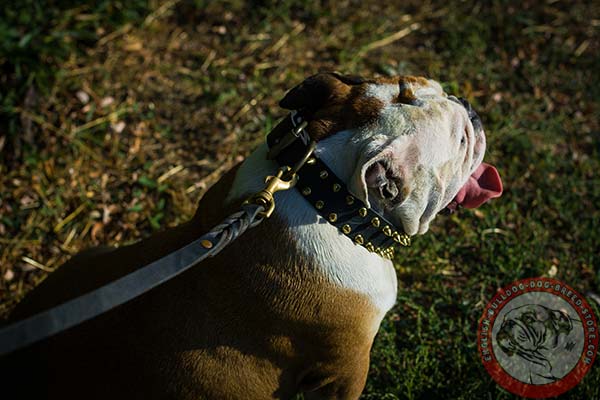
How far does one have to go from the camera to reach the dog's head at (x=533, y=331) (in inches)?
136

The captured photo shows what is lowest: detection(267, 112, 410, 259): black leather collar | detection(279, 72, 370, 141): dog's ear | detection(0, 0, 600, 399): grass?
detection(0, 0, 600, 399): grass

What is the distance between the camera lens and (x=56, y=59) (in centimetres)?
495

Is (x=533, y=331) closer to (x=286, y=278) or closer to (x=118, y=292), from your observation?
(x=286, y=278)

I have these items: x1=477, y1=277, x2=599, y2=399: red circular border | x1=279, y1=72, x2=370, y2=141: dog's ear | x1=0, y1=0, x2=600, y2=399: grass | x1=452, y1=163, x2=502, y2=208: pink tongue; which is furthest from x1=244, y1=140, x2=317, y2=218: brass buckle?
x1=477, y1=277, x2=599, y2=399: red circular border

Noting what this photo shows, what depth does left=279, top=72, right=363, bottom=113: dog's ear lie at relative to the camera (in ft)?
8.56

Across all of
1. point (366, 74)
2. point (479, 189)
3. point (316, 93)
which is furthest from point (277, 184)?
point (366, 74)

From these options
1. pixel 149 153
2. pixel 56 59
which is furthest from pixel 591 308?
pixel 56 59

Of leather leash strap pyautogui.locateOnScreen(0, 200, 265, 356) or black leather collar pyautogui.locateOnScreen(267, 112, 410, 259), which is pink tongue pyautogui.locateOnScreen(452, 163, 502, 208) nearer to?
black leather collar pyautogui.locateOnScreen(267, 112, 410, 259)

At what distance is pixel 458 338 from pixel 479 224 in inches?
36.6

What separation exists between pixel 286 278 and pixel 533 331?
1.73m

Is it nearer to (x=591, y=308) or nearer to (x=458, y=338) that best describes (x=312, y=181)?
(x=458, y=338)

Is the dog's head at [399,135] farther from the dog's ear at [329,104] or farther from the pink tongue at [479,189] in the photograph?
the pink tongue at [479,189]

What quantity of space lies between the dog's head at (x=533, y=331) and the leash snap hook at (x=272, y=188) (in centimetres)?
177

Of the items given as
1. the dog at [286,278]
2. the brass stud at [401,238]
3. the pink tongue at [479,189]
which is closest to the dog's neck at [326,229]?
the dog at [286,278]
